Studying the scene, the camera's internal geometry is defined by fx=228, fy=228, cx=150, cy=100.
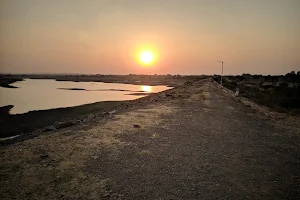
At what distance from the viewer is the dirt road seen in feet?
19.7

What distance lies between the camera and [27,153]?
8.56 metres

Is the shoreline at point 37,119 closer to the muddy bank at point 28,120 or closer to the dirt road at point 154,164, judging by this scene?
the muddy bank at point 28,120

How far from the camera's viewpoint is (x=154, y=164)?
25.1 ft

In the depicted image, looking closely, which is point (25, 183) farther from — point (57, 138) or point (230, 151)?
point (230, 151)

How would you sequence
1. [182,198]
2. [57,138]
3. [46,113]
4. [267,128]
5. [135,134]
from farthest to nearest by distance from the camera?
[46,113] < [267,128] < [135,134] < [57,138] < [182,198]

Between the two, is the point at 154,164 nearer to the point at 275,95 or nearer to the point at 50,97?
the point at 275,95

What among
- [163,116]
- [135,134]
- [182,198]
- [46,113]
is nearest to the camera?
[182,198]

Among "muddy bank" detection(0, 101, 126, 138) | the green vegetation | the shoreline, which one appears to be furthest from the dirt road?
"muddy bank" detection(0, 101, 126, 138)

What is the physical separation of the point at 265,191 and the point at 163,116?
1011 cm

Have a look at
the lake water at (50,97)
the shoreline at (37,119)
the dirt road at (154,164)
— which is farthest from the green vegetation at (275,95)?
the lake water at (50,97)

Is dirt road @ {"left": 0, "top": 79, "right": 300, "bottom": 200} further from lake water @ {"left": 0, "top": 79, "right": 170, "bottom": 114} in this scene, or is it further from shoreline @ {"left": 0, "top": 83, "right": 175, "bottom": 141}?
lake water @ {"left": 0, "top": 79, "right": 170, "bottom": 114}

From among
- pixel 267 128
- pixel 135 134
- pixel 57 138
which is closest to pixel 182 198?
pixel 135 134

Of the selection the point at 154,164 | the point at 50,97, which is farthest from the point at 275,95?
the point at 50,97

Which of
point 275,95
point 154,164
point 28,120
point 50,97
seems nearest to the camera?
point 154,164
